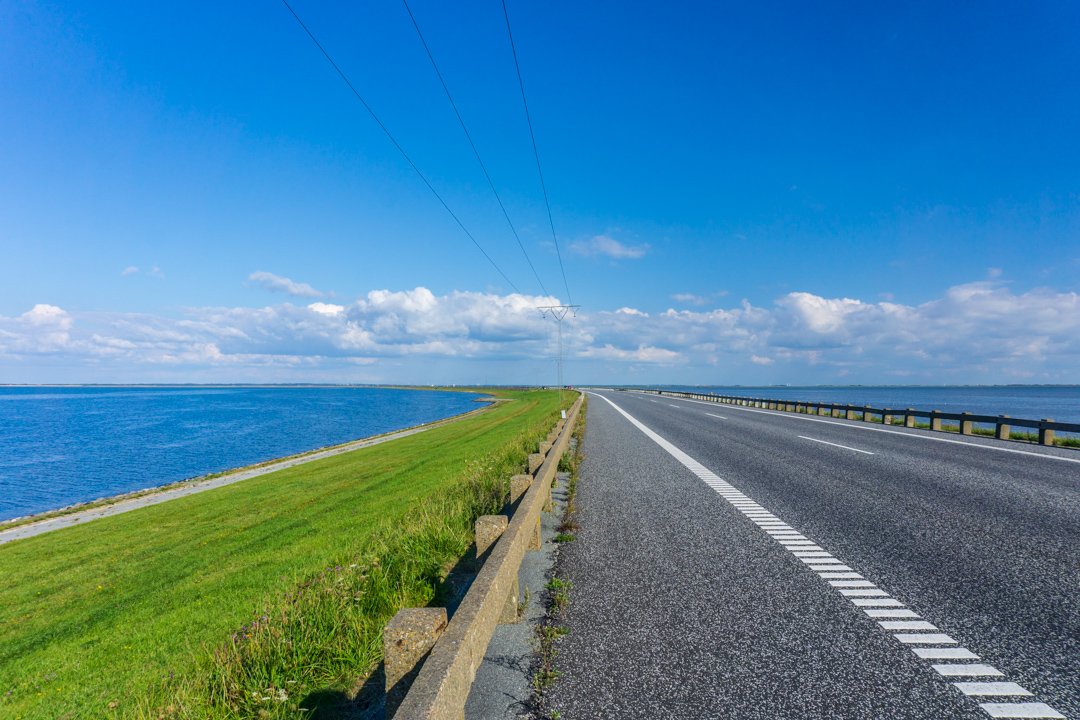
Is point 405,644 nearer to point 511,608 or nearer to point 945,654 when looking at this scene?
point 511,608

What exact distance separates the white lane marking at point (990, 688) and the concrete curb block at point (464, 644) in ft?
7.97

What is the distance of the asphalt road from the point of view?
8.20 ft

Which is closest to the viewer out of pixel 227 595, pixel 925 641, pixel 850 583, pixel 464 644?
pixel 464 644

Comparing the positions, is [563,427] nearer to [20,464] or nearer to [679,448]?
[679,448]

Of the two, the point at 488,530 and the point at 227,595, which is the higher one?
the point at 488,530

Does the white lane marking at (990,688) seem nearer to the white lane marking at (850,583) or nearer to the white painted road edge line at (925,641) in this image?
the white painted road edge line at (925,641)

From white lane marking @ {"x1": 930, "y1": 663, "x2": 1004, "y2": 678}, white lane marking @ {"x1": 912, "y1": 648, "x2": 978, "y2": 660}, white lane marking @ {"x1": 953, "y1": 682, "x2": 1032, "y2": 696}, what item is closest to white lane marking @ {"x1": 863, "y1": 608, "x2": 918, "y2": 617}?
white lane marking @ {"x1": 912, "y1": 648, "x2": 978, "y2": 660}

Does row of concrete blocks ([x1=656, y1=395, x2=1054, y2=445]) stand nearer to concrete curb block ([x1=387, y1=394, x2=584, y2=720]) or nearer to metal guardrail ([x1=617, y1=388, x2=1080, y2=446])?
metal guardrail ([x1=617, y1=388, x2=1080, y2=446])

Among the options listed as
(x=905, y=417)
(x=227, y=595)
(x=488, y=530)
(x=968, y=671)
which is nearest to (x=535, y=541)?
(x=488, y=530)

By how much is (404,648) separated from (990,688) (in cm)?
295

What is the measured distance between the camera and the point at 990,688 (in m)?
2.50

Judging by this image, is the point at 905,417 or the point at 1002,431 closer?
the point at 1002,431

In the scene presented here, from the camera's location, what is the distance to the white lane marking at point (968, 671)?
8.56 feet

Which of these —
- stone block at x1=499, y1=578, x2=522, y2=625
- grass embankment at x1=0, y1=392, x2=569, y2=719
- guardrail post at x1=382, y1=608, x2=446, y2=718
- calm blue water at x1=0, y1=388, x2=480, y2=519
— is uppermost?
guardrail post at x1=382, y1=608, x2=446, y2=718
